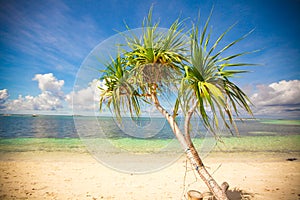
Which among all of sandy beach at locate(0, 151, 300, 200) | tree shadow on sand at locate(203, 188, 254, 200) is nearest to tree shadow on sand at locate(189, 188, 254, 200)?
tree shadow on sand at locate(203, 188, 254, 200)

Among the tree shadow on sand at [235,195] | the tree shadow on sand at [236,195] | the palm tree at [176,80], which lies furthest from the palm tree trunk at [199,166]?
the tree shadow on sand at [236,195]

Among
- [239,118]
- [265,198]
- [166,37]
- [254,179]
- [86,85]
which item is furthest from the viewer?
[254,179]

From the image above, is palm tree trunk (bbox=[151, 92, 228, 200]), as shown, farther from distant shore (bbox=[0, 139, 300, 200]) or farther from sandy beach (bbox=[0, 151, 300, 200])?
sandy beach (bbox=[0, 151, 300, 200])

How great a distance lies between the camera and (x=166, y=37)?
2.68 m

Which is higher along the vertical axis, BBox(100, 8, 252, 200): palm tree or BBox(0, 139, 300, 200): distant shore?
BBox(100, 8, 252, 200): palm tree

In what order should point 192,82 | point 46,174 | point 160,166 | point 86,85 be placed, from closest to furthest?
point 192,82, point 86,85, point 160,166, point 46,174

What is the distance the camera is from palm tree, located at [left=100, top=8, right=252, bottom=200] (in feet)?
7.48

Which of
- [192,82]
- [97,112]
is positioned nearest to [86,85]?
[97,112]

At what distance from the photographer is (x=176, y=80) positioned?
2566mm

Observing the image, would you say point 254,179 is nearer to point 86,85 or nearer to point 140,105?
point 140,105

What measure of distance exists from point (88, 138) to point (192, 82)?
7.08 feet

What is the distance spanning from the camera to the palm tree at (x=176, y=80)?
89.7 inches

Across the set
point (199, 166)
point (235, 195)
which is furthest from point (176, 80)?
point (235, 195)

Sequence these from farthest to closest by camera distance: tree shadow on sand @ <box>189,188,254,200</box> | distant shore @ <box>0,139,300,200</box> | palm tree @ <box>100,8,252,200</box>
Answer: distant shore @ <box>0,139,300,200</box> < tree shadow on sand @ <box>189,188,254,200</box> < palm tree @ <box>100,8,252,200</box>
